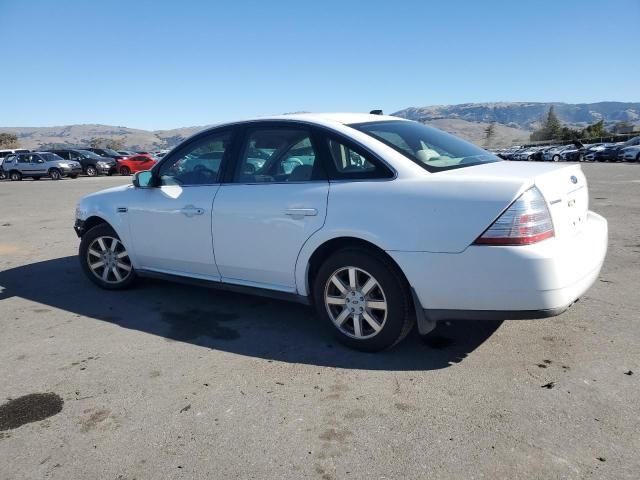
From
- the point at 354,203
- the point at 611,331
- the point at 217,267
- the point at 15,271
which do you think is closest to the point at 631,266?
the point at 611,331

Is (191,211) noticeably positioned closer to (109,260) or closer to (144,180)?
(144,180)

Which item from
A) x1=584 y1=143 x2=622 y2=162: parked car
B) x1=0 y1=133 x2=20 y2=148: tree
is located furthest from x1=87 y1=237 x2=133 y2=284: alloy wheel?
x1=0 y1=133 x2=20 y2=148: tree

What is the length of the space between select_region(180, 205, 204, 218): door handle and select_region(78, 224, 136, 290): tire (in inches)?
44.5

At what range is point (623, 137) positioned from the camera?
240 ft

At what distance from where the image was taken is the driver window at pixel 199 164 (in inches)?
173

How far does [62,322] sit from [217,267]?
150 centimetres

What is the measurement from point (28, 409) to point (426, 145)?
3.15m

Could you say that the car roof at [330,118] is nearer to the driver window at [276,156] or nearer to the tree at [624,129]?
the driver window at [276,156]

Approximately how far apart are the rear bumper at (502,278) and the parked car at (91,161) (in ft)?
105

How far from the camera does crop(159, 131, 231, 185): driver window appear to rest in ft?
14.4

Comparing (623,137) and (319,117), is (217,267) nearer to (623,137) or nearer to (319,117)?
(319,117)

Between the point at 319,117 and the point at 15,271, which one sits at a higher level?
the point at 319,117

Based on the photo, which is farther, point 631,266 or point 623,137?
point 623,137

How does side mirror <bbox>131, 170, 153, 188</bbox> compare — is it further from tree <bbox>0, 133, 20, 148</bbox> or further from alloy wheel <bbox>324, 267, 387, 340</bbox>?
tree <bbox>0, 133, 20, 148</bbox>
